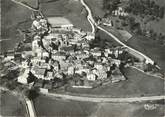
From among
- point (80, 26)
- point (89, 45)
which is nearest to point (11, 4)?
point (80, 26)

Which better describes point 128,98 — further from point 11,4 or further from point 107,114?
point 11,4

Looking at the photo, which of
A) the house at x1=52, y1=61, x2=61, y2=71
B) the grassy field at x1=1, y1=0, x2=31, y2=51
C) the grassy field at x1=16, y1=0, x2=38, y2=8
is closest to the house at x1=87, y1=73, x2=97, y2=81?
the house at x1=52, y1=61, x2=61, y2=71

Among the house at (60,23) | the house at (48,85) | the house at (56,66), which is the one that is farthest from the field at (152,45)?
Answer: the house at (48,85)

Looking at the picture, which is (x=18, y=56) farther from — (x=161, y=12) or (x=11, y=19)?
(x=161, y=12)

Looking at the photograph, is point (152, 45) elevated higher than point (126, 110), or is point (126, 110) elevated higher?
point (152, 45)

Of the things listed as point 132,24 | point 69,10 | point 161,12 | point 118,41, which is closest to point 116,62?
point 118,41

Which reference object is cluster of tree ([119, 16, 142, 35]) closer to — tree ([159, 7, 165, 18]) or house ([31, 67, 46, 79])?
tree ([159, 7, 165, 18])
